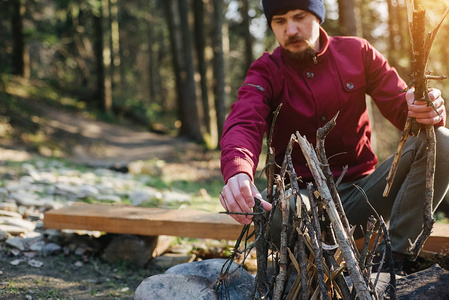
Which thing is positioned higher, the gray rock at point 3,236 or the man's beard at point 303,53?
the man's beard at point 303,53

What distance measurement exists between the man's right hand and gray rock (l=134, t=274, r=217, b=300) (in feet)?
1.69

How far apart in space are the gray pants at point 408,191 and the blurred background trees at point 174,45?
19.3 feet

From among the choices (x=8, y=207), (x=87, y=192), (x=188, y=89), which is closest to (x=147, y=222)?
(x=8, y=207)

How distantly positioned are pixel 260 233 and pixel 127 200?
389cm

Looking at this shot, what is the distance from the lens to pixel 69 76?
28141 mm

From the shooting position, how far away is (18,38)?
19.2 meters

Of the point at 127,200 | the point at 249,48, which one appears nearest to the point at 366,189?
Answer: the point at 127,200

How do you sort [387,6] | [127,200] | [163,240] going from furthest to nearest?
[387,6] < [127,200] < [163,240]

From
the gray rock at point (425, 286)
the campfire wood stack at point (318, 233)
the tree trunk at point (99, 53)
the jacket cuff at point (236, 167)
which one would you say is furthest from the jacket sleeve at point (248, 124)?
the tree trunk at point (99, 53)

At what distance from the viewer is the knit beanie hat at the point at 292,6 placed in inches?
110

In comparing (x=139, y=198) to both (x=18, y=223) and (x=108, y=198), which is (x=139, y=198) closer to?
(x=108, y=198)

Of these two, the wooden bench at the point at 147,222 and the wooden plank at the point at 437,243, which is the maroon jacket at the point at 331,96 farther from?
the wooden bench at the point at 147,222

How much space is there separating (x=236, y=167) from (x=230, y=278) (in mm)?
694

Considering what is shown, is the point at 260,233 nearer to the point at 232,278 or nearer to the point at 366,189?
the point at 232,278
